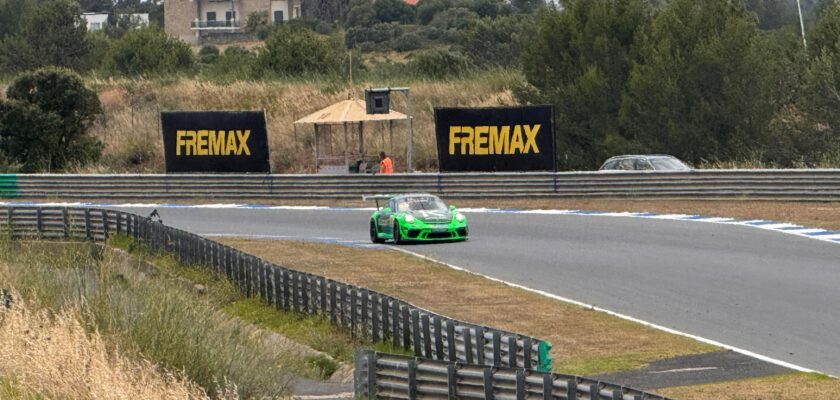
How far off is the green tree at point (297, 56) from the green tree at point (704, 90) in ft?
90.2

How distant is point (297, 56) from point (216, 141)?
29667mm

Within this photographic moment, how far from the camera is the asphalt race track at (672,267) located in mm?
19500

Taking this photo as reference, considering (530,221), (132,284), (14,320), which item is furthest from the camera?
(530,221)

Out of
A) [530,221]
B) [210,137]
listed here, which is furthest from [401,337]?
[210,137]

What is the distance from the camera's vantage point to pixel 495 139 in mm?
41031

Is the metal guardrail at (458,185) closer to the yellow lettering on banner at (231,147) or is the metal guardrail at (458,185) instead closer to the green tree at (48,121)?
the yellow lettering on banner at (231,147)

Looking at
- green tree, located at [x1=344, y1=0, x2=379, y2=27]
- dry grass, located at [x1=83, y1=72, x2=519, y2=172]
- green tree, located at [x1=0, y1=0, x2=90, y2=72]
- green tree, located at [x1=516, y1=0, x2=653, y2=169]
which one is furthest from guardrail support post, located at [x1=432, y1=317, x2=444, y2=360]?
green tree, located at [x1=344, y1=0, x2=379, y2=27]

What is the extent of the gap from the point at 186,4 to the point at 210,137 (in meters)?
98.9

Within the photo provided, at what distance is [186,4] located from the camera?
141625mm

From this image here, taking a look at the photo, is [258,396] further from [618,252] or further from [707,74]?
[707,74]

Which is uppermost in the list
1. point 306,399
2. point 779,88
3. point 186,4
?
point 186,4

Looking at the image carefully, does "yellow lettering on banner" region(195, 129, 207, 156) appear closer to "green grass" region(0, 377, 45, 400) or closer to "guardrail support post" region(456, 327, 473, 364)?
"green grass" region(0, 377, 45, 400)

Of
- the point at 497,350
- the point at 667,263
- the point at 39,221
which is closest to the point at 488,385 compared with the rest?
the point at 497,350

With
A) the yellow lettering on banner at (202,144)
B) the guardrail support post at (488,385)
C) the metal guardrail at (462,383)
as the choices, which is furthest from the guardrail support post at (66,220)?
the guardrail support post at (488,385)
